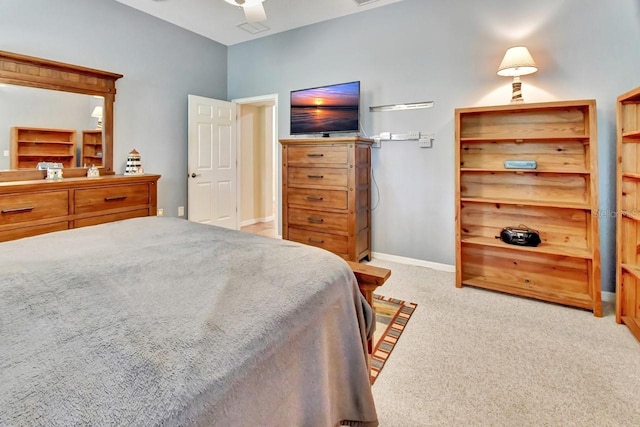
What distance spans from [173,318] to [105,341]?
→ 15 cm

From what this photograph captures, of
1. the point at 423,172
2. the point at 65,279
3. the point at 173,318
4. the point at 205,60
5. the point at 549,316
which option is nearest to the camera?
the point at 173,318

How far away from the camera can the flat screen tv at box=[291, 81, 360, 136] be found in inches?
142

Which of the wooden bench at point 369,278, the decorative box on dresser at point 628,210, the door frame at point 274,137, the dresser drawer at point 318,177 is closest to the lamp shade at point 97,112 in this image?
the door frame at point 274,137

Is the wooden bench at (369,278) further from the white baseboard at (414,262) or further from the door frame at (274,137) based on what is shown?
the door frame at (274,137)

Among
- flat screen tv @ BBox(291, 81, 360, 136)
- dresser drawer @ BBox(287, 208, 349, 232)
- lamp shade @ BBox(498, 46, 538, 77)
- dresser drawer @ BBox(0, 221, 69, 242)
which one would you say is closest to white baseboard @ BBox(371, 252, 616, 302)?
dresser drawer @ BBox(287, 208, 349, 232)

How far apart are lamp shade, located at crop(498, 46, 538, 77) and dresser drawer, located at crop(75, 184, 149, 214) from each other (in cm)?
365

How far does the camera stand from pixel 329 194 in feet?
11.9

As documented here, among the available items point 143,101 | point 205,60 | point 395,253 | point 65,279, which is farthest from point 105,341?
point 205,60

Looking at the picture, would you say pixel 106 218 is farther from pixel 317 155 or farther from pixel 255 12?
pixel 255 12

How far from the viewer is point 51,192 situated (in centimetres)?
280

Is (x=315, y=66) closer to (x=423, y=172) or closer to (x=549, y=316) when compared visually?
(x=423, y=172)

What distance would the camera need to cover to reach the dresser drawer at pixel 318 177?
11.6ft

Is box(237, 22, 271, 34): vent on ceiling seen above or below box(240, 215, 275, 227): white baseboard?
above

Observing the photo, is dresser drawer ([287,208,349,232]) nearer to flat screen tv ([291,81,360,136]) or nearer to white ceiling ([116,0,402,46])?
flat screen tv ([291,81,360,136])
